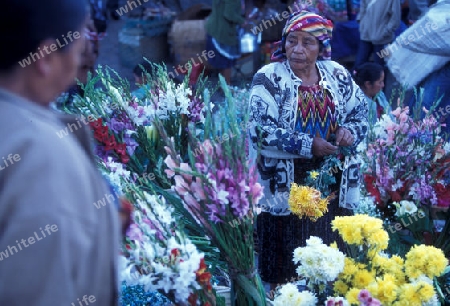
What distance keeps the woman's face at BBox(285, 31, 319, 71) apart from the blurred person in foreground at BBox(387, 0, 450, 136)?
1227 mm

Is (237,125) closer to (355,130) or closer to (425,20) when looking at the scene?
(355,130)

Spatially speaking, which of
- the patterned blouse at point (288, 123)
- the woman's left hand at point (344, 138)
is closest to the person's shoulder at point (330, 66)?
the patterned blouse at point (288, 123)

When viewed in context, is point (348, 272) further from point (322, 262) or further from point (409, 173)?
point (409, 173)

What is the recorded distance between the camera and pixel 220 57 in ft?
23.7

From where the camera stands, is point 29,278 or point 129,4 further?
point 129,4

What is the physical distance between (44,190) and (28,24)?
27 cm

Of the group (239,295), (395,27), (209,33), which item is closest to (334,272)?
(239,295)

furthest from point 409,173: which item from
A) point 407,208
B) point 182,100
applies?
point 182,100

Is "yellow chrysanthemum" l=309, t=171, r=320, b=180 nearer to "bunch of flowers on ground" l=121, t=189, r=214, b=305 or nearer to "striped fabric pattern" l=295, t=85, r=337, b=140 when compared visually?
"striped fabric pattern" l=295, t=85, r=337, b=140

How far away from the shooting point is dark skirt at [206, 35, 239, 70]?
7199 millimetres

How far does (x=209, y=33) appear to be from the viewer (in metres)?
7.20

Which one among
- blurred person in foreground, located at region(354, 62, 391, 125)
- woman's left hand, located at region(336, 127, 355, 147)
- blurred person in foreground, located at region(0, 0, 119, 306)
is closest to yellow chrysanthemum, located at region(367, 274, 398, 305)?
blurred person in foreground, located at region(0, 0, 119, 306)

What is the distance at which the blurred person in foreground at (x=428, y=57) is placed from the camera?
4.14 m

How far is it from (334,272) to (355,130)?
1.39 meters
